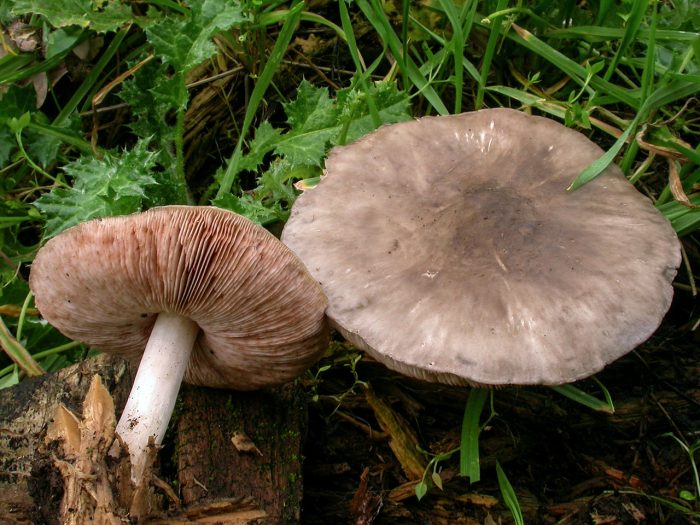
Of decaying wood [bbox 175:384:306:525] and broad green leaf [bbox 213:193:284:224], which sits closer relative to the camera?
decaying wood [bbox 175:384:306:525]

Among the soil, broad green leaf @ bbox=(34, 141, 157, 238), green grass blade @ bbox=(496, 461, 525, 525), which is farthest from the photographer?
broad green leaf @ bbox=(34, 141, 157, 238)

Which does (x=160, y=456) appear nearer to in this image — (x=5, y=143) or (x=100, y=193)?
(x=100, y=193)

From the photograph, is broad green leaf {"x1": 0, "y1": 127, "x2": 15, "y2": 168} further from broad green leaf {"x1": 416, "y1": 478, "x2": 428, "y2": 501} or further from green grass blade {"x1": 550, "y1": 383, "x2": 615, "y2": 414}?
green grass blade {"x1": 550, "y1": 383, "x2": 615, "y2": 414}

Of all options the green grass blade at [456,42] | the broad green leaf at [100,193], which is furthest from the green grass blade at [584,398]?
the broad green leaf at [100,193]

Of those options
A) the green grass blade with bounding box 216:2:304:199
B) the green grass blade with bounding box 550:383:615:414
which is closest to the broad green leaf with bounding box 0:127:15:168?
the green grass blade with bounding box 216:2:304:199

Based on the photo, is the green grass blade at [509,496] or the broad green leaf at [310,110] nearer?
the green grass blade at [509,496]

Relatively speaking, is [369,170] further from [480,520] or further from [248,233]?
[480,520]

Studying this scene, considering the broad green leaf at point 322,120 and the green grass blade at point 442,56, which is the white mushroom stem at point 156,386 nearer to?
the broad green leaf at point 322,120
